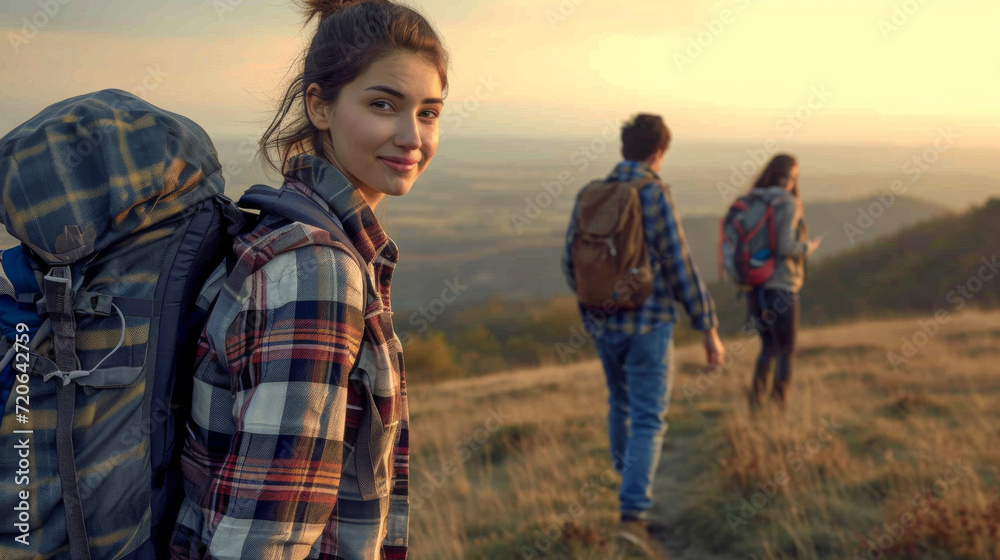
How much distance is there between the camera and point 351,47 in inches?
59.9

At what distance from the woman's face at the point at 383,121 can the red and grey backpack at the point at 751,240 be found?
4813 millimetres

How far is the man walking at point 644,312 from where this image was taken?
4.09 m

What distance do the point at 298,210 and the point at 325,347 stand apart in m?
0.28

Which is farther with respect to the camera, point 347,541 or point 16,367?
point 347,541

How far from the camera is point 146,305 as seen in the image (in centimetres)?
127

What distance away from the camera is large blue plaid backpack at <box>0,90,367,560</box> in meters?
1.21

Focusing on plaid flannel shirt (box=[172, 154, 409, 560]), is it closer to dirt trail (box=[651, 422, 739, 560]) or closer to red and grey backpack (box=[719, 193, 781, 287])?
dirt trail (box=[651, 422, 739, 560])

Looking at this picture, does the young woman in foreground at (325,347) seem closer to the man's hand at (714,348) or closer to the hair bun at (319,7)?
the hair bun at (319,7)

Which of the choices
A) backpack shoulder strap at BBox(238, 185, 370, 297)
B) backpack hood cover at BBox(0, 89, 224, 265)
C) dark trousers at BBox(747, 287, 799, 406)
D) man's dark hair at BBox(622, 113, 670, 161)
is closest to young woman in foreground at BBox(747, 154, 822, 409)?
dark trousers at BBox(747, 287, 799, 406)

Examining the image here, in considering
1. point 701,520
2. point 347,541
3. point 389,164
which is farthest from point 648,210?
point 347,541

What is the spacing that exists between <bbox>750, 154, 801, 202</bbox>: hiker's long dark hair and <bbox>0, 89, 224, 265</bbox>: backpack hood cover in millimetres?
5551

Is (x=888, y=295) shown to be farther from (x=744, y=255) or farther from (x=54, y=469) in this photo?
(x=54, y=469)

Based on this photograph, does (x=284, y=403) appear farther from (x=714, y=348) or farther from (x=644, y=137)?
(x=644, y=137)

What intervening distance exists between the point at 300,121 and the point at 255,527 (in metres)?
0.95
